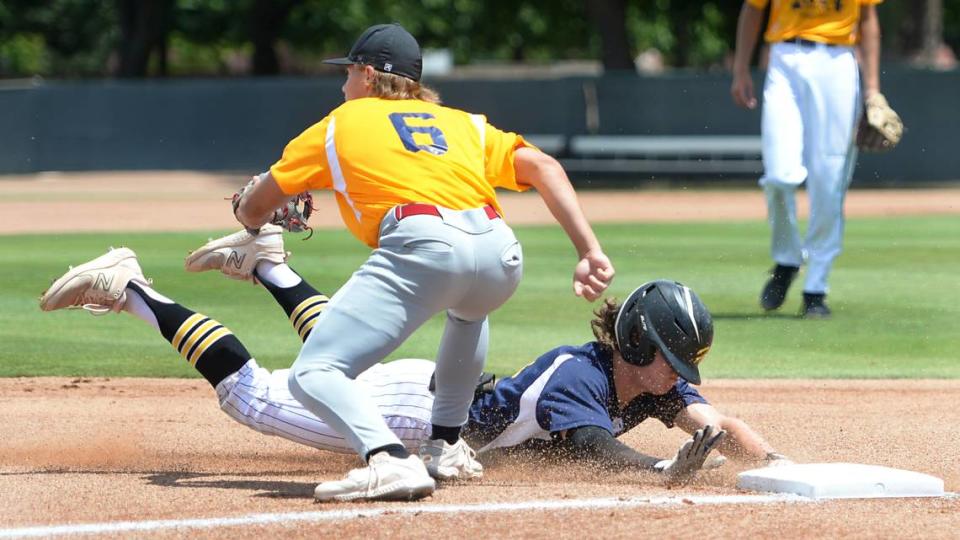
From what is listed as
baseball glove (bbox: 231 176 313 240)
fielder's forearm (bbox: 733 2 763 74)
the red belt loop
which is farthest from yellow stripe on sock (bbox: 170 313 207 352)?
fielder's forearm (bbox: 733 2 763 74)

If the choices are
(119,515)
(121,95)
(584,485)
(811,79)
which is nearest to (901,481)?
(584,485)

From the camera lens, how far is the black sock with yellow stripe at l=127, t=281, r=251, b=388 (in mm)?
5078

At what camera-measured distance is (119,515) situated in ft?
13.9

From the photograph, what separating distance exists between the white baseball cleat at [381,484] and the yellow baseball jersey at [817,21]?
17.9 ft

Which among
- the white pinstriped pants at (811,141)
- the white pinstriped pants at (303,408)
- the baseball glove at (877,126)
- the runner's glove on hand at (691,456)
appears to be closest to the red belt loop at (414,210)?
the white pinstriped pants at (303,408)

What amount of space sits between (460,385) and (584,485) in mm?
501

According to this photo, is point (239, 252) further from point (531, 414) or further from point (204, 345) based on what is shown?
point (531, 414)

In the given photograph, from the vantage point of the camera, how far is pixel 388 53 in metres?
4.61

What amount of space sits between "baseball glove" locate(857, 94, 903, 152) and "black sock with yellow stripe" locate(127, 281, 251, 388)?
5.23 m

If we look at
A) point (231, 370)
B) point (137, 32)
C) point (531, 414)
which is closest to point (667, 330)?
point (531, 414)

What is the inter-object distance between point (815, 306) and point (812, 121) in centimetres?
112

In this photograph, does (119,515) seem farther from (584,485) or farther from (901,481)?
(901,481)

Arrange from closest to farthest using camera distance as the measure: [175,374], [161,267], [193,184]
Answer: [175,374]
[161,267]
[193,184]

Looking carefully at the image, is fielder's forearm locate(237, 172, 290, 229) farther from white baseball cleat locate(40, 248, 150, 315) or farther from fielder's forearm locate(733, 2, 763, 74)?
fielder's forearm locate(733, 2, 763, 74)
